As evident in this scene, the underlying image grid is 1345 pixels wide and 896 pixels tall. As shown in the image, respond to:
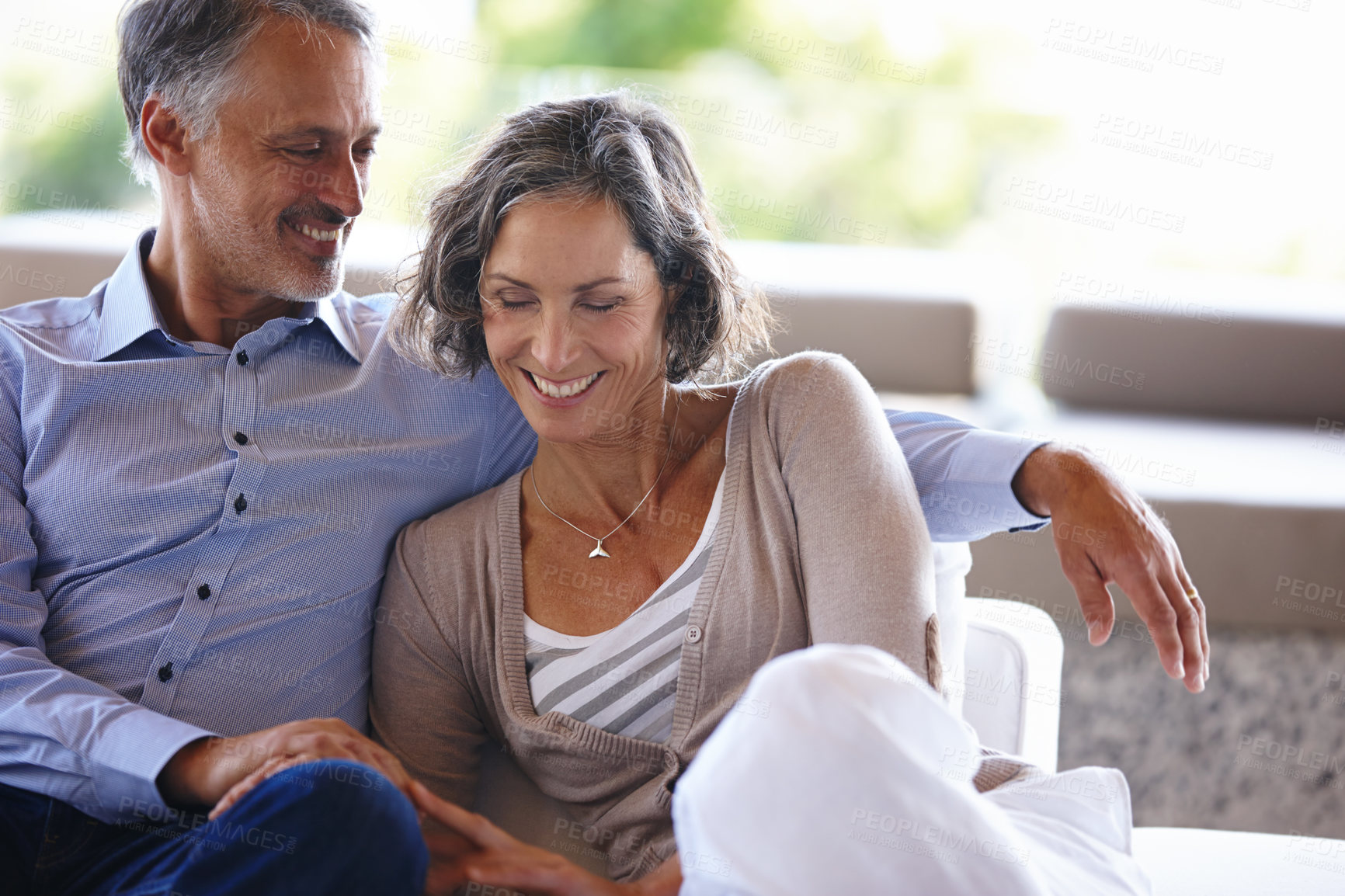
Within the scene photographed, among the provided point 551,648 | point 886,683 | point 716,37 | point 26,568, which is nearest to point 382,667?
point 551,648

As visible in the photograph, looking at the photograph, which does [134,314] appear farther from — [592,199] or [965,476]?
[965,476]

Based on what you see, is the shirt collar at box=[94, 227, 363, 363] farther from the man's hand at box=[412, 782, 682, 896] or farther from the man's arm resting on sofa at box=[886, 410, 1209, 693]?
the man's arm resting on sofa at box=[886, 410, 1209, 693]

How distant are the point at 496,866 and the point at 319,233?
859 mm

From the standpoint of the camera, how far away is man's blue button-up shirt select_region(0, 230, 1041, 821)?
50.4 inches

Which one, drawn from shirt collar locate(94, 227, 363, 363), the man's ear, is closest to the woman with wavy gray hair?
shirt collar locate(94, 227, 363, 363)

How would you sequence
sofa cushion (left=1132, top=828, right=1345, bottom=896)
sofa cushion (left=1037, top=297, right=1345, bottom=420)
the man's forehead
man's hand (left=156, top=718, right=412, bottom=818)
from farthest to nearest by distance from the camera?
sofa cushion (left=1037, top=297, right=1345, bottom=420) < the man's forehead < sofa cushion (left=1132, top=828, right=1345, bottom=896) < man's hand (left=156, top=718, right=412, bottom=818)

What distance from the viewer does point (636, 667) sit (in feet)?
3.99

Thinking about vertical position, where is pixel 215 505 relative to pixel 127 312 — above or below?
below

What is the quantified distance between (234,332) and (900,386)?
1.61 meters

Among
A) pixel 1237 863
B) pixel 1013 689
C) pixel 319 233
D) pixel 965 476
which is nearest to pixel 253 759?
pixel 319 233

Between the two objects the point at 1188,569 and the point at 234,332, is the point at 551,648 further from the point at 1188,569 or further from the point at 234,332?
the point at 1188,569

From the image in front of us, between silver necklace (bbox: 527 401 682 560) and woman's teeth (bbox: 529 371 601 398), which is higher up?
woman's teeth (bbox: 529 371 601 398)

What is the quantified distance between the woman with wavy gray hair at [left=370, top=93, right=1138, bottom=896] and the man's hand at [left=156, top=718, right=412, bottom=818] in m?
0.09

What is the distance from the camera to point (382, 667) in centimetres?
134
